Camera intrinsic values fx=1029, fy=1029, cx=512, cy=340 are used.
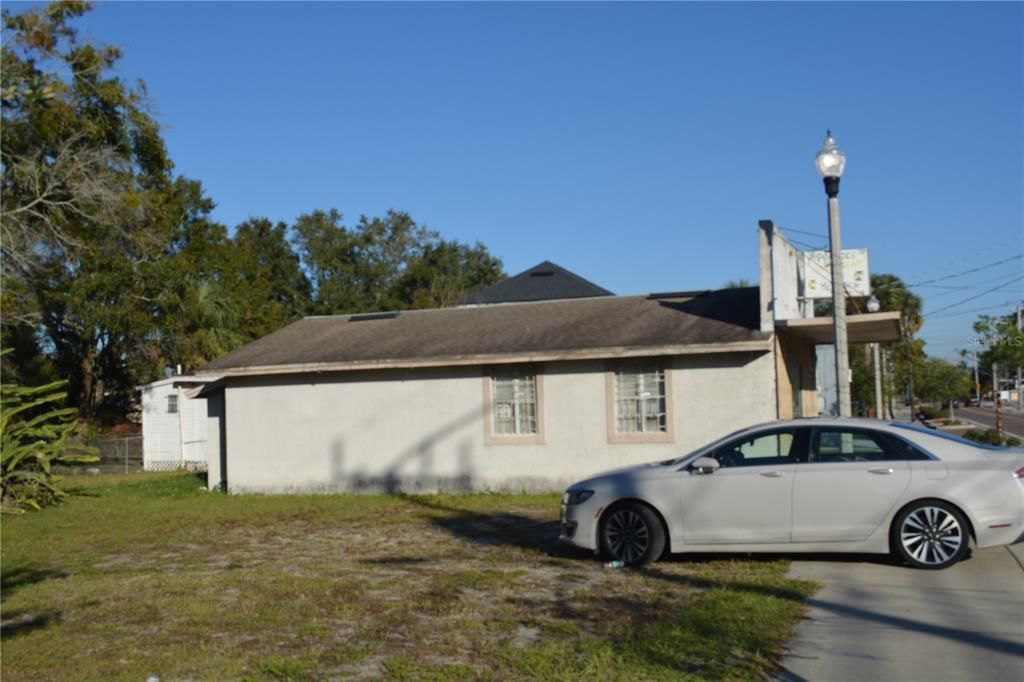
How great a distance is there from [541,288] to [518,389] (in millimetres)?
22807

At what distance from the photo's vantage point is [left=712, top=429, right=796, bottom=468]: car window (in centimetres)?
1054

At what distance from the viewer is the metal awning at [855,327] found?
17.1 meters

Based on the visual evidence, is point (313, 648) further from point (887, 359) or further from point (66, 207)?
point (887, 359)

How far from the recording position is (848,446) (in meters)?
10.4

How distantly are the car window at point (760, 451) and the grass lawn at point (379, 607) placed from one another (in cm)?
108

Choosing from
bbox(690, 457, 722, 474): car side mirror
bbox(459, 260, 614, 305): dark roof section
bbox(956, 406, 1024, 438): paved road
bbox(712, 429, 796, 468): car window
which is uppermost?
bbox(459, 260, 614, 305): dark roof section

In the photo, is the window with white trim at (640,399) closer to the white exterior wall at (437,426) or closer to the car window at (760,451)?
the white exterior wall at (437,426)

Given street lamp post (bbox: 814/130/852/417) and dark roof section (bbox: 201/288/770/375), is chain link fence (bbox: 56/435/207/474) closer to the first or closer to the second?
dark roof section (bbox: 201/288/770/375)

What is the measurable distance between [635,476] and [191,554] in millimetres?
6210

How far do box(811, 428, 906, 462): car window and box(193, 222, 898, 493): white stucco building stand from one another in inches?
256

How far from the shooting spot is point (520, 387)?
1922cm

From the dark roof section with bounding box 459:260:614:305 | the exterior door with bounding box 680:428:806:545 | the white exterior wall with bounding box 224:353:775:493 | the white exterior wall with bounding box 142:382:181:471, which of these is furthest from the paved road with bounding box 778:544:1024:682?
the dark roof section with bounding box 459:260:614:305

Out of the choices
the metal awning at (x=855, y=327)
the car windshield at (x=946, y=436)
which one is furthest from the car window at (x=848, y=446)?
the metal awning at (x=855, y=327)

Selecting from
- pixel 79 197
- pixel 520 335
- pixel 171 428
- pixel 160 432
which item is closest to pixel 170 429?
pixel 171 428
